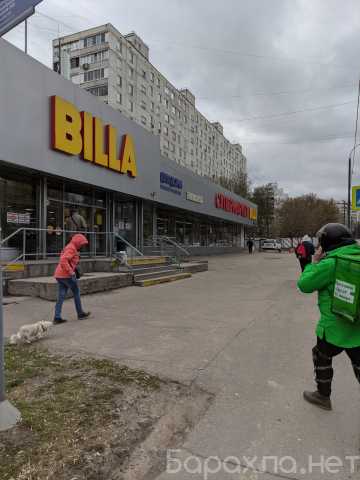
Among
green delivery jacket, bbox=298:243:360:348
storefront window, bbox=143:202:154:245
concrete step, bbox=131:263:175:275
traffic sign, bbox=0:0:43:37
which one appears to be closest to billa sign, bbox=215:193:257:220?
storefront window, bbox=143:202:154:245

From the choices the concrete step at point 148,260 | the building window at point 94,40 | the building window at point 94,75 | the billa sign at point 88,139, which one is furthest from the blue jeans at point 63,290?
the building window at point 94,40

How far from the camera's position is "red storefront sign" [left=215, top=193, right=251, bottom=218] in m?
29.1

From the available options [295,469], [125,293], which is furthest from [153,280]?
[295,469]

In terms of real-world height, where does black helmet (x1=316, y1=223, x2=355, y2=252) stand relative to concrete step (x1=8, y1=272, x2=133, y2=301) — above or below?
above

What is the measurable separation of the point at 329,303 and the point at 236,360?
6.18 ft

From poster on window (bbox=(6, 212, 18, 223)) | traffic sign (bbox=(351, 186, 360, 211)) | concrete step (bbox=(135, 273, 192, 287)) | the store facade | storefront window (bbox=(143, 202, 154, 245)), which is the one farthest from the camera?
storefront window (bbox=(143, 202, 154, 245))

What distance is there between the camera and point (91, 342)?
4852 millimetres

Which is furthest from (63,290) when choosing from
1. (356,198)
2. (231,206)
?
(231,206)

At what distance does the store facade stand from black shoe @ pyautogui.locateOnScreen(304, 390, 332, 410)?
307 inches

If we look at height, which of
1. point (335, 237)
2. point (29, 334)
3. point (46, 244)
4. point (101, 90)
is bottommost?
point (29, 334)

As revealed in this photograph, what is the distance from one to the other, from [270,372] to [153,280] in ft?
26.2

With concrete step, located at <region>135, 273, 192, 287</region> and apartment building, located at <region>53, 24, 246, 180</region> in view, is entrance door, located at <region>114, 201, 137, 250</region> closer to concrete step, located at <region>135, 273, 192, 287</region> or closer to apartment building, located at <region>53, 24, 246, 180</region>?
concrete step, located at <region>135, 273, 192, 287</region>

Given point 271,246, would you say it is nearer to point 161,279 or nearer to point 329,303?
point 161,279

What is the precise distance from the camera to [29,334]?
4703 millimetres
